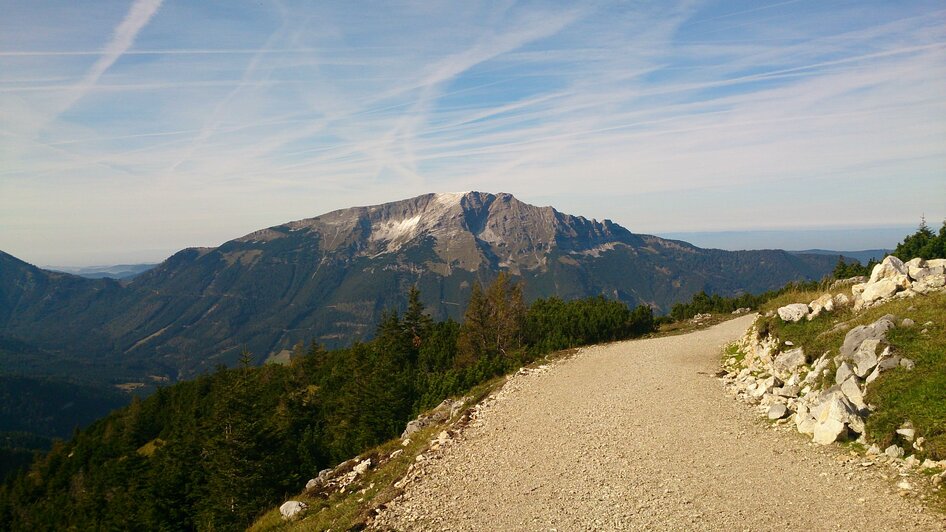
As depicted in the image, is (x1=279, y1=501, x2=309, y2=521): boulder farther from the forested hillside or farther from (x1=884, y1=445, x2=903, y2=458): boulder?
(x1=884, y1=445, x2=903, y2=458): boulder

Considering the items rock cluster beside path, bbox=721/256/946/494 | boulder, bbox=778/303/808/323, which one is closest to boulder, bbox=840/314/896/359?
rock cluster beside path, bbox=721/256/946/494

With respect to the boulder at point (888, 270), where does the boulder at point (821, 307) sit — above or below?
below

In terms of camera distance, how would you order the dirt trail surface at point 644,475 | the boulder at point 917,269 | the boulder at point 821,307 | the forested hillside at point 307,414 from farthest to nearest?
the forested hillside at point 307,414
the boulder at point 821,307
the boulder at point 917,269
the dirt trail surface at point 644,475

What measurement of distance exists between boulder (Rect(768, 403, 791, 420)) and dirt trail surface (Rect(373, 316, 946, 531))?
2.01 ft

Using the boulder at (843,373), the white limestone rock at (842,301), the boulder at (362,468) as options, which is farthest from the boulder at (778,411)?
the boulder at (362,468)

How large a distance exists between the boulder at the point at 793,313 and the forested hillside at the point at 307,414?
1857cm

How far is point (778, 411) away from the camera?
19078mm

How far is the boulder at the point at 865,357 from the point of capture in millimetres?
17391

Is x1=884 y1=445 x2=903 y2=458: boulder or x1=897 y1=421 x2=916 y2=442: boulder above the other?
x1=897 y1=421 x2=916 y2=442: boulder

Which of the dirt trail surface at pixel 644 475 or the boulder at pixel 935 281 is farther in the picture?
the boulder at pixel 935 281

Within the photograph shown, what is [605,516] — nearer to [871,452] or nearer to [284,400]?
[871,452]

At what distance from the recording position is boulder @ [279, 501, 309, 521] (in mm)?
17797

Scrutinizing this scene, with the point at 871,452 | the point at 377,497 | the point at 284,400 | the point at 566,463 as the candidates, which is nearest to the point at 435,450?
the point at 377,497

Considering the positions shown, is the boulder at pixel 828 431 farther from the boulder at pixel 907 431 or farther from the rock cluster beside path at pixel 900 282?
the rock cluster beside path at pixel 900 282
